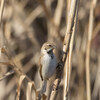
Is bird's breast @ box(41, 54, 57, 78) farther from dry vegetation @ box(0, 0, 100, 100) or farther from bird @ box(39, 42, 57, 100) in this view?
dry vegetation @ box(0, 0, 100, 100)

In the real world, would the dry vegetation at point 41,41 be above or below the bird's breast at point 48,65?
above

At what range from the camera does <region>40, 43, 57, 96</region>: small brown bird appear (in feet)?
8.40

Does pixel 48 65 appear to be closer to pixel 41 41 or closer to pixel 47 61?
pixel 47 61

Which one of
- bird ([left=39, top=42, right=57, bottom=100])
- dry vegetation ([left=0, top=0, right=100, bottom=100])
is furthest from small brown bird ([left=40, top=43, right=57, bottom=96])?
dry vegetation ([left=0, top=0, right=100, bottom=100])

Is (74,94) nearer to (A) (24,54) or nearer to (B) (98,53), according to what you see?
(B) (98,53)

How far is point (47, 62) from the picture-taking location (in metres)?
2.76

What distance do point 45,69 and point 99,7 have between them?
64.8 inches

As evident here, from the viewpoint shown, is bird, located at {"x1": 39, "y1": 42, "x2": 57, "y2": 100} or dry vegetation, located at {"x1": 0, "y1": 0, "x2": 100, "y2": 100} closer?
bird, located at {"x1": 39, "y1": 42, "x2": 57, "y2": 100}

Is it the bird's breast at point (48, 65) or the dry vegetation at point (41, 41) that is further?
the dry vegetation at point (41, 41)

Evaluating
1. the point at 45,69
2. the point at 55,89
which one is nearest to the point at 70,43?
the point at 55,89

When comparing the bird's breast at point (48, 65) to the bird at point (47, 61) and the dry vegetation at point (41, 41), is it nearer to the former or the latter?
the bird at point (47, 61)

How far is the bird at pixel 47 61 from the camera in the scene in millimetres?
2557

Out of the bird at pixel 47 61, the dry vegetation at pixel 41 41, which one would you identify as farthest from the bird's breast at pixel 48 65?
the dry vegetation at pixel 41 41

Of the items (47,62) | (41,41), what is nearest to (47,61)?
(47,62)
